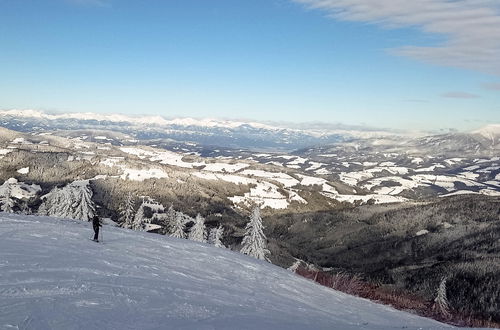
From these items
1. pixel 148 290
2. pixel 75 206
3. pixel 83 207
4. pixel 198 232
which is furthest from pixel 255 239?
pixel 148 290

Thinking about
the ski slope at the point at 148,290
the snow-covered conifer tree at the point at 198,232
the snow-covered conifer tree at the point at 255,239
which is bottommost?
the snow-covered conifer tree at the point at 198,232

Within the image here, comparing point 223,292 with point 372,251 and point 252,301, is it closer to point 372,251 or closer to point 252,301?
point 252,301

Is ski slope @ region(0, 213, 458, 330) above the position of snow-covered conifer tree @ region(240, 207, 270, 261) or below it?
above

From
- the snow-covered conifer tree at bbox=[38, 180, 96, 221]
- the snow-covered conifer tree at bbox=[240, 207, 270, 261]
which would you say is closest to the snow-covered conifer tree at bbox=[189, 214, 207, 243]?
the snow-covered conifer tree at bbox=[240, 207, 270, 261]

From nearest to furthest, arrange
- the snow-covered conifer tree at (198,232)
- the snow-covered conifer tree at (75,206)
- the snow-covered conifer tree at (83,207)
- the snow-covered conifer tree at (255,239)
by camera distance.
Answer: the snow-covered conifer tree at (255,239) < the snow-covered conifer tree at (83,207) < the snow-covered conifer tree at (75,206) < the snow-covered conifer tree at (198,232)

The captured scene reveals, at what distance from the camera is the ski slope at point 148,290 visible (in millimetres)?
13641

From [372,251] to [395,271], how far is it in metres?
35.5

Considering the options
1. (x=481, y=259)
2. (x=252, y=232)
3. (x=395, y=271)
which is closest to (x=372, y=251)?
(x=395, y=271)

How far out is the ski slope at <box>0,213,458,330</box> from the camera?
13.6 m

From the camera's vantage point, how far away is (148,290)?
17.7 m

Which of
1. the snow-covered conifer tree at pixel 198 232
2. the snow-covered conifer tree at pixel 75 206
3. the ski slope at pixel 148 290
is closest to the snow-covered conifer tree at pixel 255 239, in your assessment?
the snow-covered conifer tree at pixel 198 232

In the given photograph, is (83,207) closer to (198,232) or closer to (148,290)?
(198,232)

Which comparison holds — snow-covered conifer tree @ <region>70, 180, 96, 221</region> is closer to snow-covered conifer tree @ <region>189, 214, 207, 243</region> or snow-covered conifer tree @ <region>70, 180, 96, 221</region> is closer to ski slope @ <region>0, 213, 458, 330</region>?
snow-covered conifer tree @ <region>189, 214, 207, 243</region>

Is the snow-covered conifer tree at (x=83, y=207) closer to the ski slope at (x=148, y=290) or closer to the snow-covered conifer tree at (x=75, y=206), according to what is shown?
the snow-covered conifer tree at (x=75, y=206)
